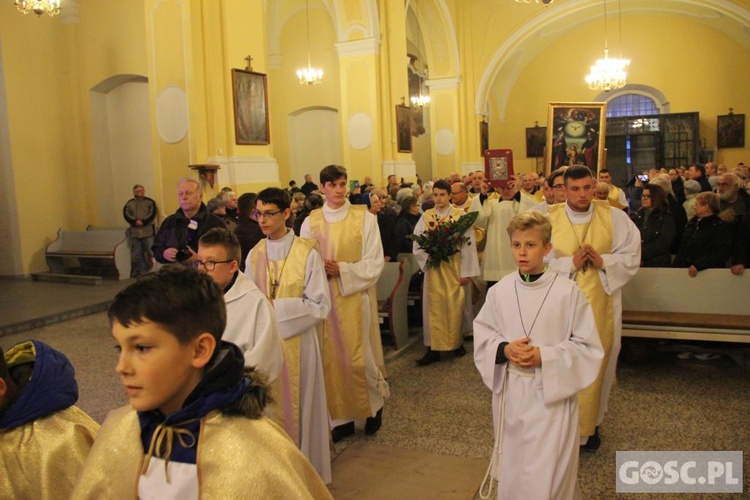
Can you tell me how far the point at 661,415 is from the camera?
5.09m

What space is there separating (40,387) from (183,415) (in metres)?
0.76

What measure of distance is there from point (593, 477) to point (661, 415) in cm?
128

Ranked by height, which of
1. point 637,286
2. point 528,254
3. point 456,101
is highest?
point 456,101

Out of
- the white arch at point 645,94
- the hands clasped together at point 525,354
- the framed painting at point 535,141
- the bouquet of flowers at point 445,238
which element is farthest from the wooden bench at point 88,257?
the white arch at point 645,94

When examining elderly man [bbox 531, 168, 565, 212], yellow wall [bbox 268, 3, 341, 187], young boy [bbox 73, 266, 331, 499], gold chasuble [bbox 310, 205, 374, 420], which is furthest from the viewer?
yellow wall [bbox 268, 3, 341, 187]

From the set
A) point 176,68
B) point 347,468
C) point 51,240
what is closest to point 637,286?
point 347,468

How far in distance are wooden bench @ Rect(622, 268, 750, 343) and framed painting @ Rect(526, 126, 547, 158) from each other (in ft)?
67.6

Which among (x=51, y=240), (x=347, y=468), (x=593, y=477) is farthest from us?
(x=51, y=240)

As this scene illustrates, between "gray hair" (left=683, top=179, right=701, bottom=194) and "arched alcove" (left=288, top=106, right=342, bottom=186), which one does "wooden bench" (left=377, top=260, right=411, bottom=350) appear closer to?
"gray hair" (left=683, top=179, right=701, bottom=194)

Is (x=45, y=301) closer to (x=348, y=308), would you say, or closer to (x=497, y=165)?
(x=348, y=308)

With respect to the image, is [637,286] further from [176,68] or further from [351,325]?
[176,68]

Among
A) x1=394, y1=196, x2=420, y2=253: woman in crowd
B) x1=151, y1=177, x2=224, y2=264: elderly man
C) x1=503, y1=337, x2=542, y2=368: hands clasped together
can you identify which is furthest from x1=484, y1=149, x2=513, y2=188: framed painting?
x1=503, y1=337, x2=542, y2=368: hands clasped together

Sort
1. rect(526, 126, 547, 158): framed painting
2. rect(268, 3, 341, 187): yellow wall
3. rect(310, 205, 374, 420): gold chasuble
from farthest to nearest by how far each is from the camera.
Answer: rect(526, 126, 547, 158): framed painting < rect(268, 3, 341, 187): yellow wall < rect(310, 205, 374, 420): gold chasuble

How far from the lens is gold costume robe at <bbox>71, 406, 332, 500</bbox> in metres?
1.61
